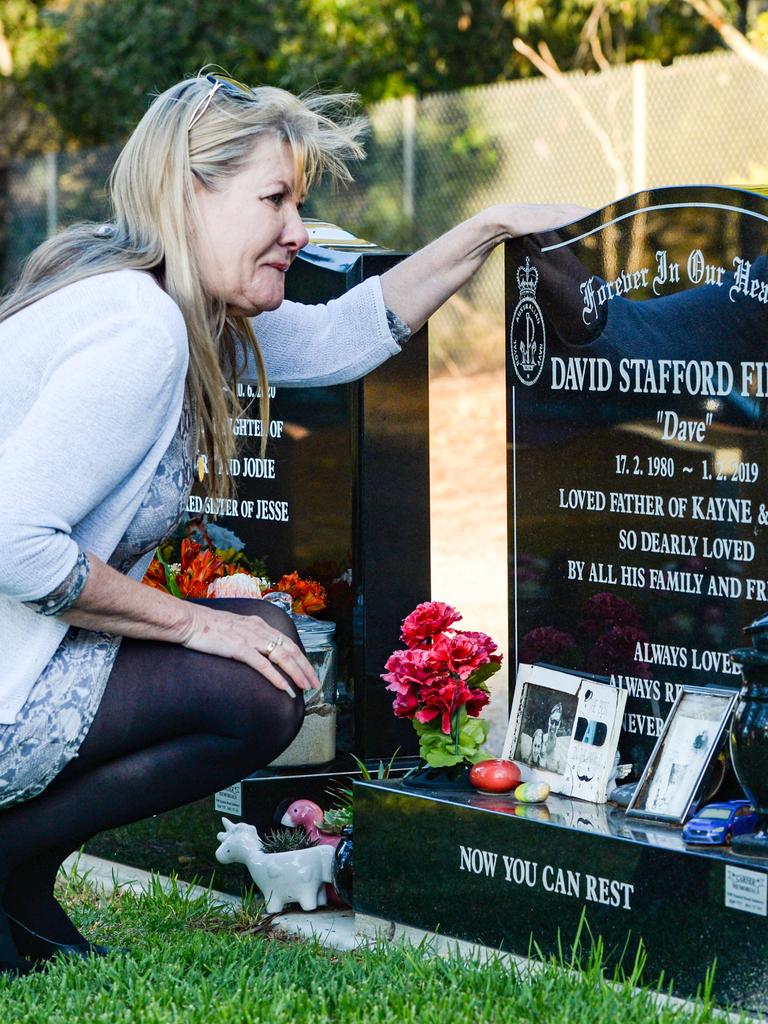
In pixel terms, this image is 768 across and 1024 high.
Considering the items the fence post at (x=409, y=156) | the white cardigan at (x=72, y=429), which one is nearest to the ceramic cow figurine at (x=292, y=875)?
A: the white cardigan at (x=72, y=429)

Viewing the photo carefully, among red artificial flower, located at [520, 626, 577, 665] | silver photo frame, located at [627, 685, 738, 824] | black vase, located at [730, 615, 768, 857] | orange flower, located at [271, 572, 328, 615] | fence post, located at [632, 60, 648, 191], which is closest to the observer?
black vase, located at [730, 615, 768, 857]

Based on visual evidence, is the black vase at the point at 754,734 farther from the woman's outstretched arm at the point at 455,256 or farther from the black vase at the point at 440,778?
the woman's outstretched arm at the point at 455,256

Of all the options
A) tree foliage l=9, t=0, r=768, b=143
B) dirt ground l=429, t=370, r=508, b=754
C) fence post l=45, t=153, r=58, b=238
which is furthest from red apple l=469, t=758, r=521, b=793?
fence post l=45, t=153, r=58, b=238

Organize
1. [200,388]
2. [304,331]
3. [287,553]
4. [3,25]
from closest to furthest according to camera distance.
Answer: [200,388] → [304,331] → [287,553] → [3,25]

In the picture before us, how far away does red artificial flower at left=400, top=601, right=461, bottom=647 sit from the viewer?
3693mm

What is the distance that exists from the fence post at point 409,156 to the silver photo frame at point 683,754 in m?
11.3

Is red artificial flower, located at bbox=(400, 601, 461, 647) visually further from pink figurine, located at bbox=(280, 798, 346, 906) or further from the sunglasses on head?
the sunglasses on head

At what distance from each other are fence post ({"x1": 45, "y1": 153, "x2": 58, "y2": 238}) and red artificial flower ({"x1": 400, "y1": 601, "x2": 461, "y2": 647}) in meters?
14.0

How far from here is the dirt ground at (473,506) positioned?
7.26 m

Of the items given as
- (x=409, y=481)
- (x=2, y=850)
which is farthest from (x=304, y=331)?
(x=2, y=850)

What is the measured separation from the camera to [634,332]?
3.52 meters

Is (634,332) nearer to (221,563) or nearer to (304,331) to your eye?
(304,331)

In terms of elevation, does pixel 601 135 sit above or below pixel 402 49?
below

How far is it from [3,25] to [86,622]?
17.9m
